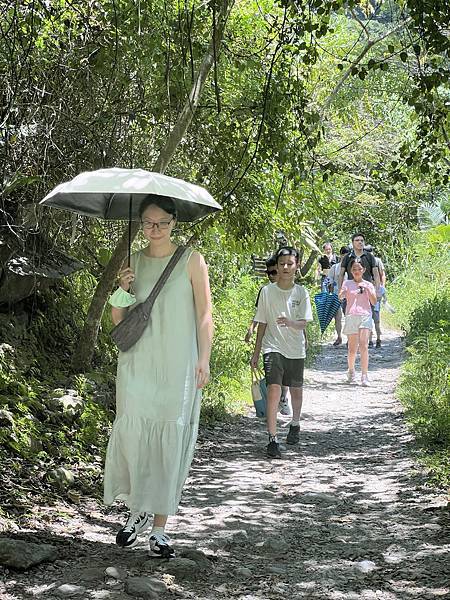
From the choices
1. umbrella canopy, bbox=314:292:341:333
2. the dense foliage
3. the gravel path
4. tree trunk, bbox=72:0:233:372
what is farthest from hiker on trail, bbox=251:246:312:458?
umbrella canopy, bbox=314:292:341:333

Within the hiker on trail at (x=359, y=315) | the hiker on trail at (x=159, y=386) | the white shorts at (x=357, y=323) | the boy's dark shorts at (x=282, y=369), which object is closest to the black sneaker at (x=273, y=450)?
the boy's dark shorts at (x=282, y=369)

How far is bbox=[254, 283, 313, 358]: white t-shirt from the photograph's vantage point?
32.7ft

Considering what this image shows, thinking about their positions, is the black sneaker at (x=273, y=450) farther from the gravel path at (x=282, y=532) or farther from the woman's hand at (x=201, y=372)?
the woman's hand at (x=201, y=372)

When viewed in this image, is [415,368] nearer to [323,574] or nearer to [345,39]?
[345,39]

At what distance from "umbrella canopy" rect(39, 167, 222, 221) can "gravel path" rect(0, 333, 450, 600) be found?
2028mm

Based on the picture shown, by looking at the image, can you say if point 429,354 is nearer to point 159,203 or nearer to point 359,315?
point 359,315

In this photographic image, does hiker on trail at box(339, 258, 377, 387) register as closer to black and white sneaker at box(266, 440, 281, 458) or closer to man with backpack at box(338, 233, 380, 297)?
man with backpack at box(338, 233, 380, 297)

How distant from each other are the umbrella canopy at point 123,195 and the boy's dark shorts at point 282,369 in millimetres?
3943

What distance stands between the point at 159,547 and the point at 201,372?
1015mm

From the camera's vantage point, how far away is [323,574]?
5531mm

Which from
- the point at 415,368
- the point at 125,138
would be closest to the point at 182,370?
the point at 125,138

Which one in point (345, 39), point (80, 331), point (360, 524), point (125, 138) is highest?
point (345, 39)

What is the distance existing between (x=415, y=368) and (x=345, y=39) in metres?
6.08

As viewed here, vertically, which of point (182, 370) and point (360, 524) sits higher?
point (182, 370)
